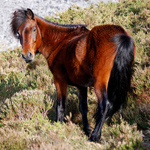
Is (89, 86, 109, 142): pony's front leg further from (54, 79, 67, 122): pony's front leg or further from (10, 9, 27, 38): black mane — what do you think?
(10, 9, 27, 38): black mane

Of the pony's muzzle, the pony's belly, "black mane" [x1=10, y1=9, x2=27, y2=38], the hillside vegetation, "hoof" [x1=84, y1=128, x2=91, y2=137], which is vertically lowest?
"hoof" [x1=84, y1=128, x2=91, y2=137]

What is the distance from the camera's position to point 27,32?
3998 millimetres

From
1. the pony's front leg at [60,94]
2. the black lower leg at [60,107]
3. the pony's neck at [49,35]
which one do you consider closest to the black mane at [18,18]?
the pony's neck at [49,35]

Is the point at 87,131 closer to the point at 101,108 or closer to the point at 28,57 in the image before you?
the point at 101,108

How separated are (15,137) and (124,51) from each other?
2267 millimetres

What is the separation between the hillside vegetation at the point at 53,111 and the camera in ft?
10.1

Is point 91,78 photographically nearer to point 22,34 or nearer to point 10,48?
point 22,34

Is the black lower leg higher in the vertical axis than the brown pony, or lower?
lower

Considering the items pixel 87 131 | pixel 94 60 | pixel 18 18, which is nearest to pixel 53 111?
pixel 87 131

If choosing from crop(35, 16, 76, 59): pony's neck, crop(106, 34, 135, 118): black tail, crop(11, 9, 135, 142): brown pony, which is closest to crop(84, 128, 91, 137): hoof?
crop(11, 9, 135, 142): brown pony

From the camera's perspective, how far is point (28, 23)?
406 centimetres

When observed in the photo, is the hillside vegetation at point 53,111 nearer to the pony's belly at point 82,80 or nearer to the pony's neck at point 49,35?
the pony's belly at point 82,80

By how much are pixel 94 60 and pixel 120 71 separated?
46cm

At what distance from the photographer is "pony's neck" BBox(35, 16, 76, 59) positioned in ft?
14.3
